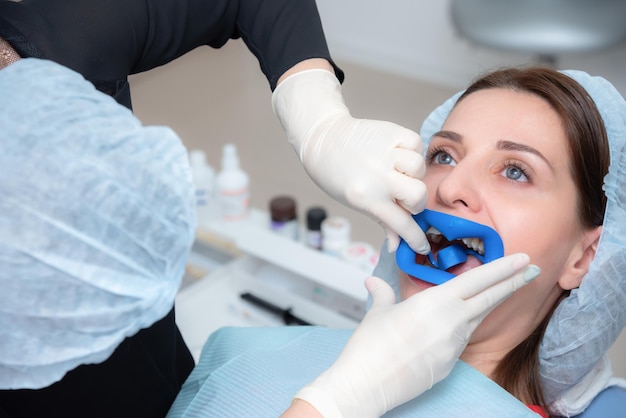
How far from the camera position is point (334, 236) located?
1.88 metres

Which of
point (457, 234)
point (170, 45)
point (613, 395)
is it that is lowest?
point (613, 395)

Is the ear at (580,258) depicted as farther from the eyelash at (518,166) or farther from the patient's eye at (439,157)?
the patient's eye at (439,157)

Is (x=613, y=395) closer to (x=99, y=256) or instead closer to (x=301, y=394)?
(x=301, y=394)

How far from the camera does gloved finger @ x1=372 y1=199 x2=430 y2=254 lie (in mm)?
1017

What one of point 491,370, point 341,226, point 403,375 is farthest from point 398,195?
point 341,226

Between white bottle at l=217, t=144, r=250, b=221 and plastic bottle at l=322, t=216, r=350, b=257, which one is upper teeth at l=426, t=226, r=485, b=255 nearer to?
plastic bottle at l=322, t=216, r=350, b=257

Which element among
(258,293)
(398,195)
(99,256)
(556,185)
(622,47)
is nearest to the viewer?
(99,256)

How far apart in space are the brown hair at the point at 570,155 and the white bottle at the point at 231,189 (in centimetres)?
100

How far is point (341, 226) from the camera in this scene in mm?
1881

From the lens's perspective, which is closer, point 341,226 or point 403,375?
point 403,375

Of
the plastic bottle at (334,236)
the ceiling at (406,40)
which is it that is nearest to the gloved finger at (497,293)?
the plastic bottle at (334,236)

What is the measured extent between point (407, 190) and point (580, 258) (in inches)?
15.6

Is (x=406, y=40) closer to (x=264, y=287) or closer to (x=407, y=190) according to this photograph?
(x=264, y=287)

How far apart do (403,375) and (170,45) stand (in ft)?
2.28
